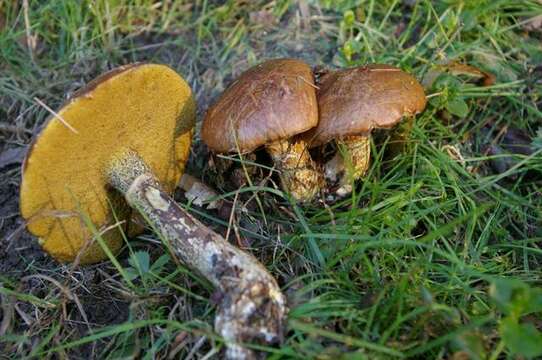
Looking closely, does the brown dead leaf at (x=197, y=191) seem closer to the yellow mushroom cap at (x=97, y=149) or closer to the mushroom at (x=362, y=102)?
the yellow mushroom cap at (x=97, y=149)

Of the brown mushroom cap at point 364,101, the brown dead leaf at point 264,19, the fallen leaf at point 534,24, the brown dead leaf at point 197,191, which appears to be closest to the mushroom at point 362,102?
the brown mushroom cap at point 364,101

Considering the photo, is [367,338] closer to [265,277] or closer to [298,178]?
[265,277]

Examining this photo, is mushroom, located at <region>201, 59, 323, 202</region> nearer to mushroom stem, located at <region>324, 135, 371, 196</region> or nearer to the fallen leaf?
mushroom stem, located at <region>324, 135, 371, 196</region>

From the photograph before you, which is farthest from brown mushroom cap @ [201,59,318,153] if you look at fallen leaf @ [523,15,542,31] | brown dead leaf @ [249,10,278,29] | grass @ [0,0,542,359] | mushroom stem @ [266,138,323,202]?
fallen leaf @ [523,15,542,31]

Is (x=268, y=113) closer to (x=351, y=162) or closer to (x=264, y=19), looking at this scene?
(x=351, y=162)

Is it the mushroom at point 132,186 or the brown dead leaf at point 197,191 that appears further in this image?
the brown dead leaf at point 197,191

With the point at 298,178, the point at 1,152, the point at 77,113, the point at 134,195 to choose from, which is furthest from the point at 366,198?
the point at 1,152
